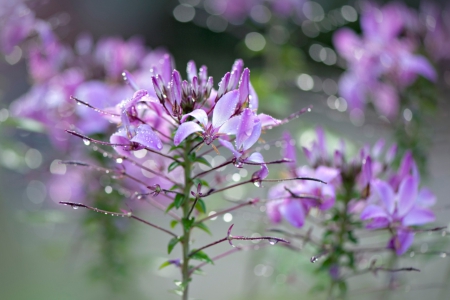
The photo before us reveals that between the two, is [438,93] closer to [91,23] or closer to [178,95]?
[178,95]

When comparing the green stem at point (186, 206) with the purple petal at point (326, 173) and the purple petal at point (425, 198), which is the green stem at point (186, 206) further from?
the purple petal at point (425, 198)

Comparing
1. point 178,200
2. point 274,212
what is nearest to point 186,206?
point 178,200

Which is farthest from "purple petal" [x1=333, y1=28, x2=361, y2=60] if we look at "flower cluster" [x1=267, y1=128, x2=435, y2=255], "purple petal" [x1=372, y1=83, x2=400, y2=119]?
"flower cluster" [x1=267, y1=128, x2=435, y2=255]

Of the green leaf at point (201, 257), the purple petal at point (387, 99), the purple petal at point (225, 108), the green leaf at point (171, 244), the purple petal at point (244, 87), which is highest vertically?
the purple petal at point (387, 99)

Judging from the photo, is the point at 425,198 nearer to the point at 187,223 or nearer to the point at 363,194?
the point at 363,194

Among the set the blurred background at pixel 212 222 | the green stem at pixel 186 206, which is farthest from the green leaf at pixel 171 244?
the blurred background at pixel 212 222

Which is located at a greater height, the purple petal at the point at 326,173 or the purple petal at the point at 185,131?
the purple petal at the point at 326,173

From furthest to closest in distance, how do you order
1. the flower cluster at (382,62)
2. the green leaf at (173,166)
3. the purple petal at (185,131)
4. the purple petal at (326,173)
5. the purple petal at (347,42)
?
the purple petal at (347,42), the flower cluster at (382,62), the purple petal at (326,173), the green leaf at (173,166), the purple petal at (185,131)

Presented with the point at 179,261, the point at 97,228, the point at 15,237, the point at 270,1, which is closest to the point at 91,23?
the point at 15,237
